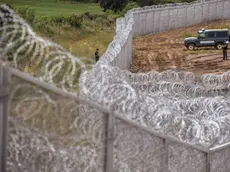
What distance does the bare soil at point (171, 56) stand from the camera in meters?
29.8

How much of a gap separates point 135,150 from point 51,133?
4.09ft

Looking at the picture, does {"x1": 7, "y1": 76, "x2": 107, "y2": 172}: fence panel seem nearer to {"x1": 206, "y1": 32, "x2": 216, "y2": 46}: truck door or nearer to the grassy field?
the grassy field

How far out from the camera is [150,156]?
5.74 m

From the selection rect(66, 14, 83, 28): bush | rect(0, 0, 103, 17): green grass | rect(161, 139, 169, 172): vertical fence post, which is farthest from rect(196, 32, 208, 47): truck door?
rect(0, 0, 103, 17): green grass

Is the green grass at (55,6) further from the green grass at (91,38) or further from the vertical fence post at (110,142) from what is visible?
the vertical fence post at (110,142)

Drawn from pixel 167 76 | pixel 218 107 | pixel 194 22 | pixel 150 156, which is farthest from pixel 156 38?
pixel 150 156

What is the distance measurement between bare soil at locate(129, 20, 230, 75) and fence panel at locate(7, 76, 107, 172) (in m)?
22.7

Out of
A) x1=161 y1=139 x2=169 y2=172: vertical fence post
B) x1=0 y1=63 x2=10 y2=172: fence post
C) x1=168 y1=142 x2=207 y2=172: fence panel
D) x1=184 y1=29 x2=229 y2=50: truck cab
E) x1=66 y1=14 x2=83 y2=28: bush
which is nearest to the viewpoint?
x1=0 y1=63 x2=10 y2=172: fence post

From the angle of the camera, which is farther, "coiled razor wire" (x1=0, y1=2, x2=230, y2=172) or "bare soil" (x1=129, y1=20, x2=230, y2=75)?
"bare soil" (x1=129, y1=20, x2=230, y2=75)

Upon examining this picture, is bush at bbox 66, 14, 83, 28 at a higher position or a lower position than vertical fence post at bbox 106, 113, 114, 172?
lower

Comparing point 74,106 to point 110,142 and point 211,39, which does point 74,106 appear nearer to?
point 110,142

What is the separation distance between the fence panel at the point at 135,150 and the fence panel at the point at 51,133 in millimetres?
210

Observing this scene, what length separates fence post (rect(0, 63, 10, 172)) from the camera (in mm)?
3787

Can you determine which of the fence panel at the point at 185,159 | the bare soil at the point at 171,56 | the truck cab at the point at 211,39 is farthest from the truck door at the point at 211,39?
the fence panel at the point at 185,159
